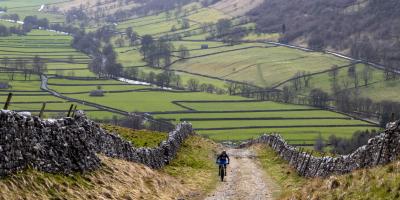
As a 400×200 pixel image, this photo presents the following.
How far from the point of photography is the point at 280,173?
46.5 meters

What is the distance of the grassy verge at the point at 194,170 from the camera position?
124 feet

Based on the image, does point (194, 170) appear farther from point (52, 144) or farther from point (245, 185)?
point (52, 144)

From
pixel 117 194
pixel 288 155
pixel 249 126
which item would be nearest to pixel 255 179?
pixel 288 155

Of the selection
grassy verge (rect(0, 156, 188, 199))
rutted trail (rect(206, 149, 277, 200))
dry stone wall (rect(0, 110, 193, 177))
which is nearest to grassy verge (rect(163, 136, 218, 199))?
rutted trail (rect(206, 149, 277, 200))

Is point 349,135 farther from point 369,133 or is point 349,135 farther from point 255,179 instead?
point 255,179

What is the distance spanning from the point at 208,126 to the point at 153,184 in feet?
375

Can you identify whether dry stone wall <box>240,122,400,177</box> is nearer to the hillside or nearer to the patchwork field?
the hillside

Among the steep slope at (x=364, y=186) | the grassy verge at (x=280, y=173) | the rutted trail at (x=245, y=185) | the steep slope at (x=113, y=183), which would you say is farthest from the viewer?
the grassy verge at (x=280, y=173)

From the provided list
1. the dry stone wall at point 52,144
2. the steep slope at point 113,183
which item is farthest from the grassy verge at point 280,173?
the dry stone wall at point 52,144

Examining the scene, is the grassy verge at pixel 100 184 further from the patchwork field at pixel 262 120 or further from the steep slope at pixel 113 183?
the patchwork field at pixel 262 120

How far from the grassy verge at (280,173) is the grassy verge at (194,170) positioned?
4471 millimetres

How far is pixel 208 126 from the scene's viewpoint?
14550 centimetres

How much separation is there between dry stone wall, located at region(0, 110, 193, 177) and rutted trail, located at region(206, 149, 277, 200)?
6.69 m

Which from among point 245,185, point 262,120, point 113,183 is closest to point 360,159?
point 245,185
